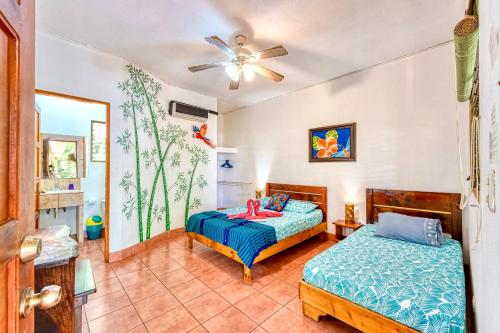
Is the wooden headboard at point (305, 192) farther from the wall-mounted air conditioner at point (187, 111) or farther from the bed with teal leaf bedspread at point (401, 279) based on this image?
the wall-mounted air conditioner at point (187, 111)

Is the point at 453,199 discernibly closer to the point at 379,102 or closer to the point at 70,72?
the point at 379,102

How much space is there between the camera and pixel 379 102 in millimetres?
3271

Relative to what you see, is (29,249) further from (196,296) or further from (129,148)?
(129,148)

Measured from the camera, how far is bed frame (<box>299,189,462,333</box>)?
4.99 ft

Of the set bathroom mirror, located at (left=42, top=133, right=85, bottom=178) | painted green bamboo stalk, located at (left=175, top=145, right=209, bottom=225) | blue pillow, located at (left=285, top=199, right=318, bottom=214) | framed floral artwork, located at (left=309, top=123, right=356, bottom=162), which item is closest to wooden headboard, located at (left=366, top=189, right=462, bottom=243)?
framed floral artwork, located at (left=309, top=123, right=356, bottom=162)

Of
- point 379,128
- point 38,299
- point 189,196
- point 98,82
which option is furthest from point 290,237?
point 98,82

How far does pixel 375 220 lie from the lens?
3.25 metres

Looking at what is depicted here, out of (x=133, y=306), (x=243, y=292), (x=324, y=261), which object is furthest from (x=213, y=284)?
(x=324, y=261)

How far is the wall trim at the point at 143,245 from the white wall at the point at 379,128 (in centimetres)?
221

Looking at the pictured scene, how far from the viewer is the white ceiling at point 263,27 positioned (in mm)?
2074

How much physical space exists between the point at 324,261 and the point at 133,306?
1.91 meters

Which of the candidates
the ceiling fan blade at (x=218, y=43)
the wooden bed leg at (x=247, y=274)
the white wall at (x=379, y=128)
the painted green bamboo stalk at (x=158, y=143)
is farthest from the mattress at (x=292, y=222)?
the ceiling fan blade at (x=218, y=43)

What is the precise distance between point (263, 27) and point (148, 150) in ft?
8.44

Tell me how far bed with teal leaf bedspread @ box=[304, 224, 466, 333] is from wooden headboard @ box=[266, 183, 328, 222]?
1451 mm
